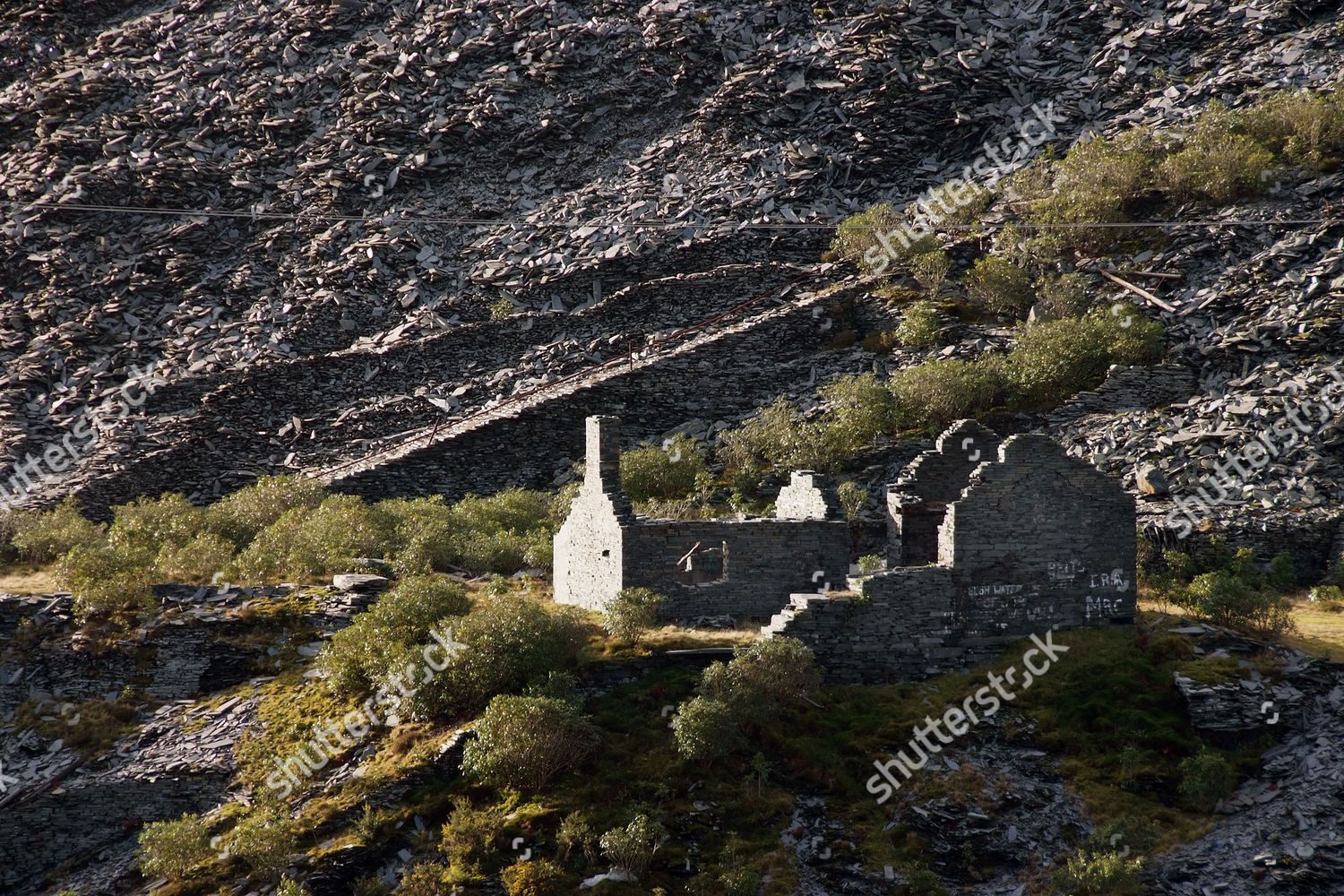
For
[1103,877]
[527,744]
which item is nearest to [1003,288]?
[1103,877]

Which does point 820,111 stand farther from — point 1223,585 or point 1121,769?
point 1121,769

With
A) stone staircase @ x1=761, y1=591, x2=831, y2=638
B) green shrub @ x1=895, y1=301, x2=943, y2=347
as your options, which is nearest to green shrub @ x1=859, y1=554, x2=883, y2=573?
stone staircase @ x1=761, y1=591, x2=831, y2=638

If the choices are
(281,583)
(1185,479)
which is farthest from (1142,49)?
(281,583)

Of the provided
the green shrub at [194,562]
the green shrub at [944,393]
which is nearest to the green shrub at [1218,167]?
the green shrub at [944,393]

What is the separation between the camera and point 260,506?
33594mm

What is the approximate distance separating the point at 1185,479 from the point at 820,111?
31.5 meters

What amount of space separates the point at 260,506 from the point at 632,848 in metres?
20.2

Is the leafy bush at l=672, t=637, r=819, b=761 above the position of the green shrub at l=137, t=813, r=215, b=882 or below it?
above

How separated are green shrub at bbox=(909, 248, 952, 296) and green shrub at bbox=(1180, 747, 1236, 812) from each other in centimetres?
2656

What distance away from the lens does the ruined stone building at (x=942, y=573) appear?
19.7m

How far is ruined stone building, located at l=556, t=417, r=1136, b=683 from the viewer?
19719 millimetres

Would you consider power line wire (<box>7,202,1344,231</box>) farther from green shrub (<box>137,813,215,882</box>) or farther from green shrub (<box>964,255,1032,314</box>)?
green shrub (<box>137,813,215,882</box>)

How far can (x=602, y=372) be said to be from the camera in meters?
41.6

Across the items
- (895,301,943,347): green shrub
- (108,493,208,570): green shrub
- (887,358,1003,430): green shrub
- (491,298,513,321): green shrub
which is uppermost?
(491,298,513,321): green shrub
